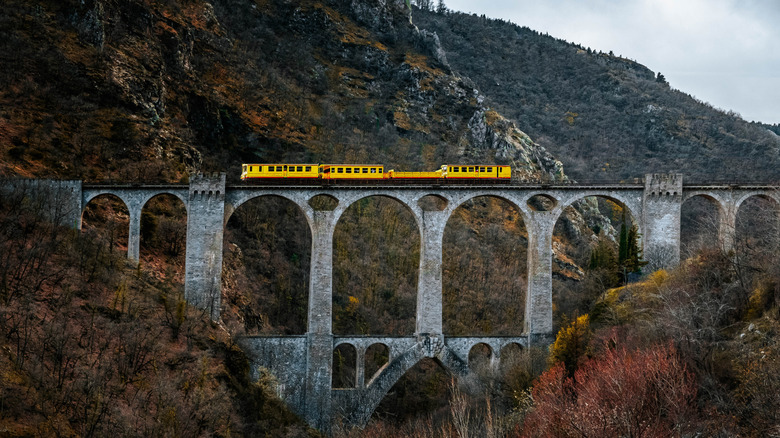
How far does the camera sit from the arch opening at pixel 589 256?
4831 centimetres

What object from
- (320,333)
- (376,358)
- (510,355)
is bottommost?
(376,358)

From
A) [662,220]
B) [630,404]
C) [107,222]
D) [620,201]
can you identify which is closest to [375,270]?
[107,222]

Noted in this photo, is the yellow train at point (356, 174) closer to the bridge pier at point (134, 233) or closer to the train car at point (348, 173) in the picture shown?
the train car at point (348, 173)

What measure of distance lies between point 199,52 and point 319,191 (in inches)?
1512

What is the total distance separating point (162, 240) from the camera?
53812 mm

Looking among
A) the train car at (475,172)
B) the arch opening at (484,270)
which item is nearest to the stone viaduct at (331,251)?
the train car at (475,172)

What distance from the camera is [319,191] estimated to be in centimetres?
4684

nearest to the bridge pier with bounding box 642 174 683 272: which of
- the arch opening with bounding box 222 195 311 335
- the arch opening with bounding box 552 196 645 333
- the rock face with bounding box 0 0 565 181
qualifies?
the arch opening with bounding box 552 196 645 333

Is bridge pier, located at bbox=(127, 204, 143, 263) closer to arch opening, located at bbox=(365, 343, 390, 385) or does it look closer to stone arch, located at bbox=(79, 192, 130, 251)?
stone arch, located at bbox=(79, 192, 130, 251)

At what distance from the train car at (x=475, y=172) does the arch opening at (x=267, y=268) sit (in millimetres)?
15260

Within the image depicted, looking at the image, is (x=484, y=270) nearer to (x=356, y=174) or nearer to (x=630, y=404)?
(x=356, y=174)

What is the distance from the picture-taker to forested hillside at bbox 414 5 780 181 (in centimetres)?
10181

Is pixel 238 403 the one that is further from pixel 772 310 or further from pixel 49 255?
pixel 772 310

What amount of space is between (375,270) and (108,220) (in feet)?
89.2
